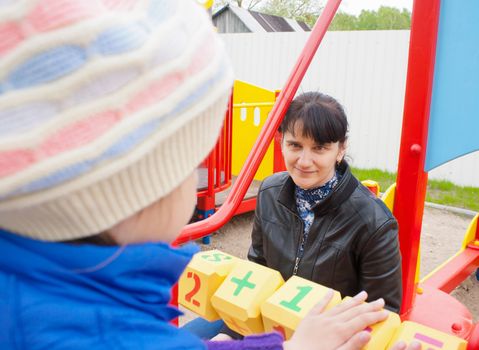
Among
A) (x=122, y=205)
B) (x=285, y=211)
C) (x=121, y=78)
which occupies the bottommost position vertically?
(x=285, y=211)

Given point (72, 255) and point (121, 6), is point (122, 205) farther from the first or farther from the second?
point (121, 6)

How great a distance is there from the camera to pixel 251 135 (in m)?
4.15

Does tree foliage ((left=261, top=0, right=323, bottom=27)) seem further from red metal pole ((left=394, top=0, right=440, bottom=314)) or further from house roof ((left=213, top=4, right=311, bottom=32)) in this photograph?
red metal pole ((left=394, top=0, right=440, bottom=314))

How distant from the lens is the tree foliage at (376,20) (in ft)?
62.8

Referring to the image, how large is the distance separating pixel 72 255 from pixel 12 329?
0.27 feet

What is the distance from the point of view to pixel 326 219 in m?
1.26

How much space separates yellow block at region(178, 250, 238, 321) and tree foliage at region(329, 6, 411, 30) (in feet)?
61.7

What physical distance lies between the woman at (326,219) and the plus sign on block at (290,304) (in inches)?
13.5

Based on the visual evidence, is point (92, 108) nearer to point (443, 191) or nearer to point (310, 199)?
point (310, 199)

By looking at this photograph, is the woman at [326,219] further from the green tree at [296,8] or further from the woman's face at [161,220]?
the green tree at [296,8]

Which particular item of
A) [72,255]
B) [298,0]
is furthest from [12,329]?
[298,0]

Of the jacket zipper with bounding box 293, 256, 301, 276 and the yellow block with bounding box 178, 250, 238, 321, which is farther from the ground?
the yellow block with bounding box 178, 250, 238, 321

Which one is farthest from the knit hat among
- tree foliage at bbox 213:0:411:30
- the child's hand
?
tree foliage at bbox 213:0:411:30

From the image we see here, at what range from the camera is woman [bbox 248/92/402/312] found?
4.02 feet
